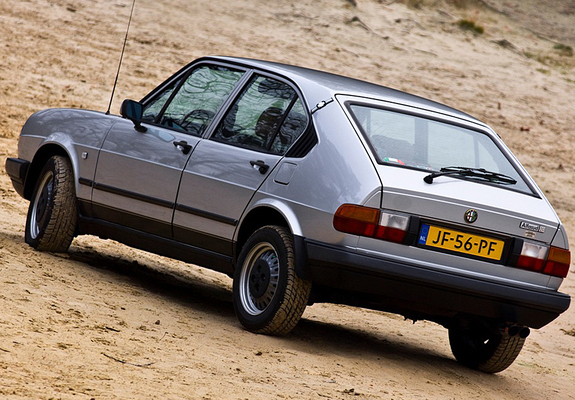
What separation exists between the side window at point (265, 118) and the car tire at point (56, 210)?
1.57 metres

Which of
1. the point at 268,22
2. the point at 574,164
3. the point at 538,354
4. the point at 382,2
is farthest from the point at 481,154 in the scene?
the point at 382,2

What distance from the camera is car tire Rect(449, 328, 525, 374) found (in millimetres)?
6301

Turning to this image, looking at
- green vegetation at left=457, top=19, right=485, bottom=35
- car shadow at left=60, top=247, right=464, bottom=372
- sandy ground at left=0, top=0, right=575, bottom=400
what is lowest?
car shadow at left=60, top=247, right=464, bottom=372

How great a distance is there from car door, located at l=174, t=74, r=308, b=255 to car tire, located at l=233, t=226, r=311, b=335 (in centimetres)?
24

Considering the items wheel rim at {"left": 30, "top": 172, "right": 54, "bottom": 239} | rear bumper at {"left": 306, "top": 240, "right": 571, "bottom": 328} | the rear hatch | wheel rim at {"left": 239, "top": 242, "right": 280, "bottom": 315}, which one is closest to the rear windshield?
the rear hatch

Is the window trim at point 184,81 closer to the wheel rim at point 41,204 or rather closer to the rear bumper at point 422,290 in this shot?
Result: the wheel rim at point 41,204

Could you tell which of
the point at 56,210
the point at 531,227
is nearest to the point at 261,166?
the point at 531,227

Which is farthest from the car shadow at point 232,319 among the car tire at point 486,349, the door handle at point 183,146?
the door handle at point 183,146

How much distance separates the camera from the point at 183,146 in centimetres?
645

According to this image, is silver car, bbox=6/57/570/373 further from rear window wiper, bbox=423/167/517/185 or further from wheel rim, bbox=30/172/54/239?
wheel rim, bbox=30/172/54/239

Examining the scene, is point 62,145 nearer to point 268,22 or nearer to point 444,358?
point 444,358

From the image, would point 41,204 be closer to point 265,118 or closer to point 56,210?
point 56,210

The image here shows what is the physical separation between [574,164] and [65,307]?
44.7 feet

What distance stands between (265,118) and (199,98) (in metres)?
0.75
